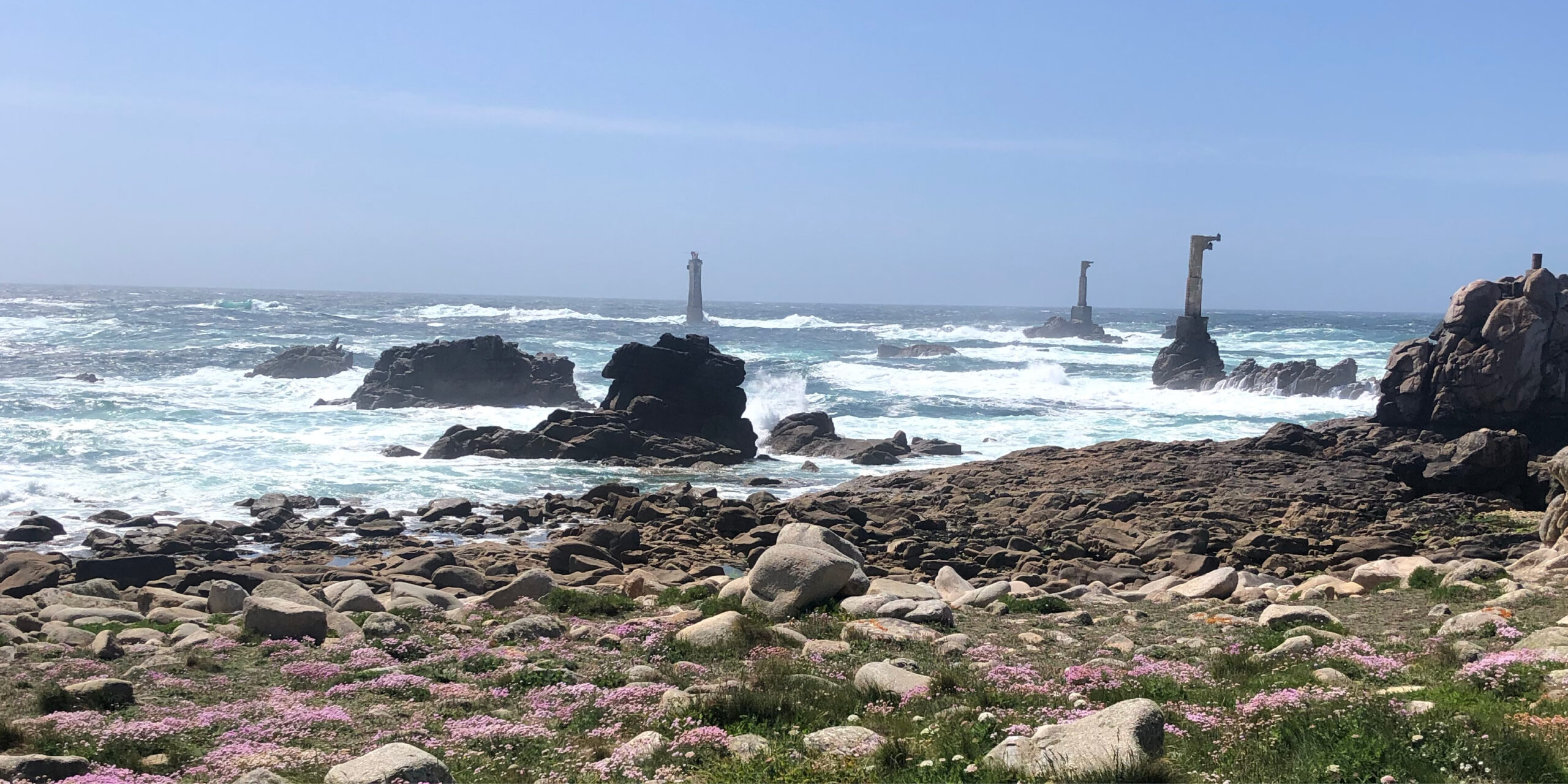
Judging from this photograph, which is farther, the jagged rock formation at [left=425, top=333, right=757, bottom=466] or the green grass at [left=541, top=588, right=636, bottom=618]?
the jagged rock formation at [left=425, top=333, right=757, bottom=466]

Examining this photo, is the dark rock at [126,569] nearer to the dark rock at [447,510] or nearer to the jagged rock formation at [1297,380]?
the dark rock at [447,510]

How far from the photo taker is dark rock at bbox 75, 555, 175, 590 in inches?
696

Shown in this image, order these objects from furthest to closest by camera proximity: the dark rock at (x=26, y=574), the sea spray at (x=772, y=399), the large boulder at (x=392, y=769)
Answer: the sea spray at (x=772, y=399) → the dark rock at (x=26, y=574) → the large boulder at (x=392, y=769)

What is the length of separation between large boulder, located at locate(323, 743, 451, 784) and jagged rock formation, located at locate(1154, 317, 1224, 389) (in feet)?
186

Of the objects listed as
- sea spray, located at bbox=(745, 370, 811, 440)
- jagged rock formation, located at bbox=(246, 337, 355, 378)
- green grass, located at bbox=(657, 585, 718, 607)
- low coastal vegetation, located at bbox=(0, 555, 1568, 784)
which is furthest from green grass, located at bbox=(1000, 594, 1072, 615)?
jagged rock formation, located at bbox=(246, 337, 355, 378)

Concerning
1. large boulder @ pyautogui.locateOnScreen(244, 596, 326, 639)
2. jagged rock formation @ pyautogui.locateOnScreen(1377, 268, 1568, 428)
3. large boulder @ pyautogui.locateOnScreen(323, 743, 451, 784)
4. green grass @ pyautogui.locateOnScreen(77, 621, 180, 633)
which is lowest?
green grass @ pyautogui.locateOnScreen(77, 621, 180, 633)

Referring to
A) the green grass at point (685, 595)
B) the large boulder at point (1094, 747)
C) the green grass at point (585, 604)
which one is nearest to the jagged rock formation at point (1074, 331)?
the green grass at point (685, 595)

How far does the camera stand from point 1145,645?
35.9 feet

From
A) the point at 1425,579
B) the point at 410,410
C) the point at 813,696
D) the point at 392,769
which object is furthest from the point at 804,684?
the point at 410,410

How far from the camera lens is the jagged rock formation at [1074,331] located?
105438mm

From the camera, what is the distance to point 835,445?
37562 mm

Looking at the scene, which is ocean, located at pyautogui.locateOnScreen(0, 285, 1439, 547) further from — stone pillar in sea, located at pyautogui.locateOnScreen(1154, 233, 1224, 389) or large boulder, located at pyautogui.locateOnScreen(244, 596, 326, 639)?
large boulder, located at pyautogui.locateOnScreen(244, 596, 326, 639)

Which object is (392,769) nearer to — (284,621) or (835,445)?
(284,621)

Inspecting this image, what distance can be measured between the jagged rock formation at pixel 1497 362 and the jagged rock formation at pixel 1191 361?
99.0 ft
